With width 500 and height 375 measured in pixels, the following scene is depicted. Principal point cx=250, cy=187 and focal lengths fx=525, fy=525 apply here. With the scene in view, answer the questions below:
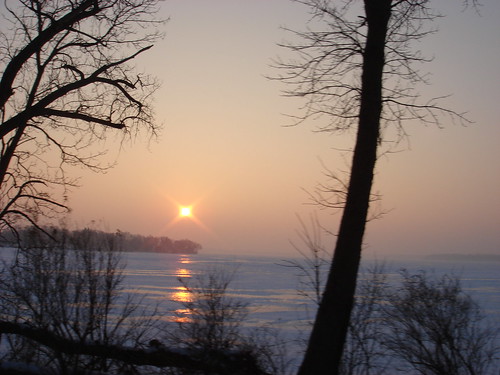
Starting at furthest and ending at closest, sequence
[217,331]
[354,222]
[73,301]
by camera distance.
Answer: [73,301], [217,331], [354,222]

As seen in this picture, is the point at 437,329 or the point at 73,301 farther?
the point at 437,329

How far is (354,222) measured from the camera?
6652 mm

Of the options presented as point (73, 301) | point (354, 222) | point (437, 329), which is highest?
point (354, 222)

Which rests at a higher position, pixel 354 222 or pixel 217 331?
pixel 354 222

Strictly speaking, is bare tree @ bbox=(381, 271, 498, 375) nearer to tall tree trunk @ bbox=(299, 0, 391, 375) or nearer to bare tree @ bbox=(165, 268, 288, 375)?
bare tree @ bbox=(165, 268, 288, 375)

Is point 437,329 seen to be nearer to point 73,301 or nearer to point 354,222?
point 354,222

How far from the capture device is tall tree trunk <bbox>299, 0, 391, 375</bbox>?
20.6 ft

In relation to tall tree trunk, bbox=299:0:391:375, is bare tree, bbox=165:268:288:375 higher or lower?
lower

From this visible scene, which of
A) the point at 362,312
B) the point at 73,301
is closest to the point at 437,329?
the point at 362,312

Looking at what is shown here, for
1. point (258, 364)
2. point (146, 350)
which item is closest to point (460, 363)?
point (258, 364)

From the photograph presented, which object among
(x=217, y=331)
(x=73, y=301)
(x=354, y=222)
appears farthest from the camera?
(x=73, y=301)

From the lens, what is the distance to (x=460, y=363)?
9.18 m

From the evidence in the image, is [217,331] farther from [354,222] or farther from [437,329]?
[437,329]

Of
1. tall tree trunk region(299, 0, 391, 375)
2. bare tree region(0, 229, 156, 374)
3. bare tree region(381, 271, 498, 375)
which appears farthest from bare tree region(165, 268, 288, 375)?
bare tree region(381, 271, 498, 375)
